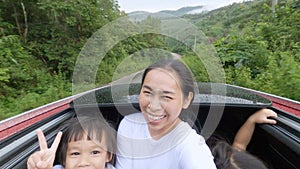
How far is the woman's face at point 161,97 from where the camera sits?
1.08 meters

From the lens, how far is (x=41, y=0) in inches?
339

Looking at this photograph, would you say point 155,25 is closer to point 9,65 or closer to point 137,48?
point 137,48

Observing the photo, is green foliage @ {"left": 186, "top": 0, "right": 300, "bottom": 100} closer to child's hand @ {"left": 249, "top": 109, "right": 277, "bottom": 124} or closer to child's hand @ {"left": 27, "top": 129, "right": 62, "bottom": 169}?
child's hand @ {"left": 249, "top": 109, "right": 277, "bottom": 124}

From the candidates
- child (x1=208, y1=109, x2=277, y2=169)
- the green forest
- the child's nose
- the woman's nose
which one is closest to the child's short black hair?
the child's nose

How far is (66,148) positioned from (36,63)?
7.78 m

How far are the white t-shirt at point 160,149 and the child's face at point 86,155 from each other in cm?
12

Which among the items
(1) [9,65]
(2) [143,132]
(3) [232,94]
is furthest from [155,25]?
(1) [9,65]

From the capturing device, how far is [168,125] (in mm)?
1167

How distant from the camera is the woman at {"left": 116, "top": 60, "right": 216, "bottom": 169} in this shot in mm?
1080

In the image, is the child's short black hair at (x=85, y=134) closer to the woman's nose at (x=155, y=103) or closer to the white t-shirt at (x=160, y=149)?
the white t-shirt at (x=160, y=149)

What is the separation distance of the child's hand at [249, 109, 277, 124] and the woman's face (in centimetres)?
79

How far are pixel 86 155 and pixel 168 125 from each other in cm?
45

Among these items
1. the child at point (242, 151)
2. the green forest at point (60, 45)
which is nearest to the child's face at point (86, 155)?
the child at point (242, 151)

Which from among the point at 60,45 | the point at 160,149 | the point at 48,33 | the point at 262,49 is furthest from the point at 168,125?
the point at 48,33
